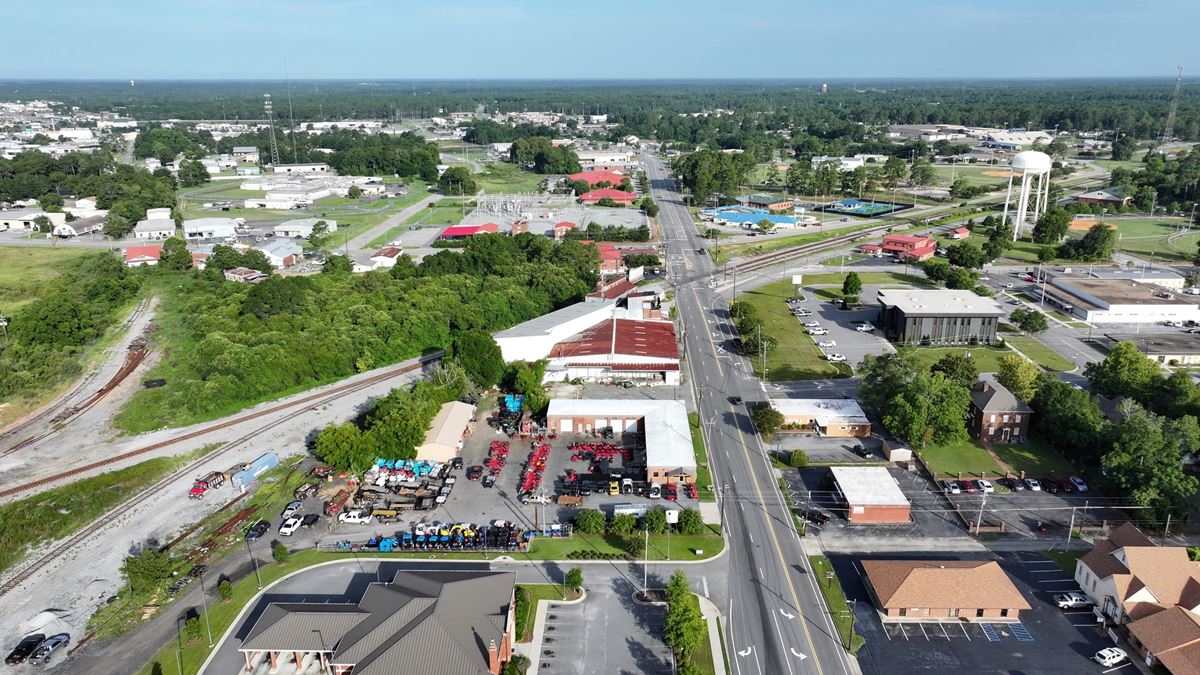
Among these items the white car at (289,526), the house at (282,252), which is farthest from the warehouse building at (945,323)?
the house at (282,252)

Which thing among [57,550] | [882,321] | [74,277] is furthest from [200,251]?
[882,321]

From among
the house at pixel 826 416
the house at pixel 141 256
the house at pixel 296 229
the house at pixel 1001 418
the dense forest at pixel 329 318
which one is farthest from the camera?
the house at pixel 296 229

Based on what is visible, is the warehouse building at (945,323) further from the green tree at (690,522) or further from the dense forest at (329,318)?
the green tree at (690,522)

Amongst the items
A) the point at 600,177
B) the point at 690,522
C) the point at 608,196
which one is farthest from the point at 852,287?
the point at 600,177

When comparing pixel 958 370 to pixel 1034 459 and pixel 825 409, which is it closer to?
pixel 1034 459

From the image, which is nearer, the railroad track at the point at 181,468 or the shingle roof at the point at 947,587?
the shingle roof at the point at 947,587

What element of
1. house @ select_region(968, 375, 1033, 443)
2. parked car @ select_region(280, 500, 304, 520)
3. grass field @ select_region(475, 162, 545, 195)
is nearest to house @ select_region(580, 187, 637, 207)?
grass field @ select_region(475, 162, 545, 195)

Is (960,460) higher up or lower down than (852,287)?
lower down
